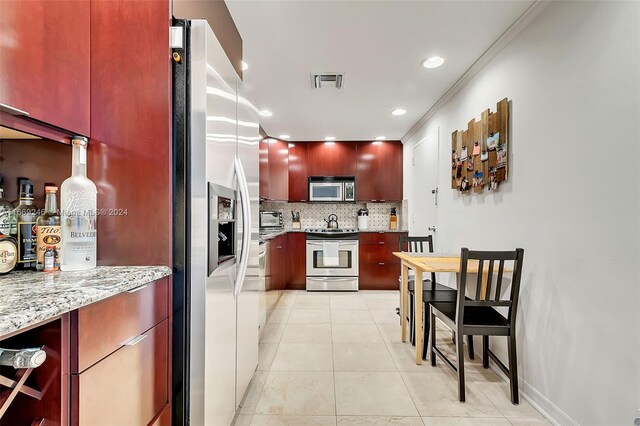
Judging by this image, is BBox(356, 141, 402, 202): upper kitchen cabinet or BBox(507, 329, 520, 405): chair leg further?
BBox(356, 141, 402, 202): upper kitchen cabinet

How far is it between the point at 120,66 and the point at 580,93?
6.66 feet

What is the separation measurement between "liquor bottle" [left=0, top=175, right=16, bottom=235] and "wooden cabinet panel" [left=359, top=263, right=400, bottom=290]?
155 inches

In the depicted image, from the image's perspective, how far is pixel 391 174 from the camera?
476 centimetres

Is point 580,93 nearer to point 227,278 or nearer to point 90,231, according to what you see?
point 227,278

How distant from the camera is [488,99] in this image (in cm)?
225

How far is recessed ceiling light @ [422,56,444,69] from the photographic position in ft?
7.57

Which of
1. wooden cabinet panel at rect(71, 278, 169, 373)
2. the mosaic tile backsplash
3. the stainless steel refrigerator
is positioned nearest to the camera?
wooden cabinet panel at rect(71, 278, 169, 373)

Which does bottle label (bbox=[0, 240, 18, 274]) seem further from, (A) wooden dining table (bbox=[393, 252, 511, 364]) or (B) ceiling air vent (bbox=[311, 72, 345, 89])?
(B) ceiling air vent (bbox=[311, 72, 345, 89])

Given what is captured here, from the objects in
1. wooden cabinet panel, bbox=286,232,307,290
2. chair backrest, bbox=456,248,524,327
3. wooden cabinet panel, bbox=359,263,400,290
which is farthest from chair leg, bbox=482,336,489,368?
wooden cabinet panel, bbox=286,232,307,290

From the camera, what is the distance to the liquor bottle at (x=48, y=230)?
38.5 inches

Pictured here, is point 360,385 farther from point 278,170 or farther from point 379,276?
point 278,170

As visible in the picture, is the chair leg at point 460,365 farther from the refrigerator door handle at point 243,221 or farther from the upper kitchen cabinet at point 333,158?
the upper kitchen cabinet at point 333,158

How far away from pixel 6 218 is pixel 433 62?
269 centimetres

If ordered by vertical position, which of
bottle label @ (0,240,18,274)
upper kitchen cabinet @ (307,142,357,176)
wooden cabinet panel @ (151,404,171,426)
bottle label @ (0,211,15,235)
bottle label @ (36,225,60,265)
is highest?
upper kitchen cabinet @ (307,142,357,176)
